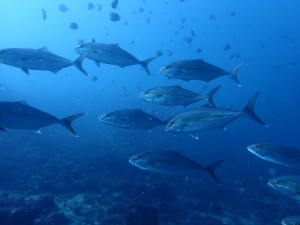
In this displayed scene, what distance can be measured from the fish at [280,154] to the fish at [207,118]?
3.61 feet

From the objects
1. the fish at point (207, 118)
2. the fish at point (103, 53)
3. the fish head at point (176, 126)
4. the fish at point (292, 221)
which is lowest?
the fish at point (292, 221)

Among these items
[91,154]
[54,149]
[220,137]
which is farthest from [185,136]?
[54,149]

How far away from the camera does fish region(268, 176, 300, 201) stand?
391 cm

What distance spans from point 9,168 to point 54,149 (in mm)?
4957


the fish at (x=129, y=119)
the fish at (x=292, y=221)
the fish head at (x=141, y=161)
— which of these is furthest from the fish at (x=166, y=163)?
the fish at (x=292, y=221)

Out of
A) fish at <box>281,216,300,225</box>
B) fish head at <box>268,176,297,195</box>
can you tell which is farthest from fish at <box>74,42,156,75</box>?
fish at <box>281,216,300,225</box>

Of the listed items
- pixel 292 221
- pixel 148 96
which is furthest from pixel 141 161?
pixel 292 221

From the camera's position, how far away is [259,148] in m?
4.43

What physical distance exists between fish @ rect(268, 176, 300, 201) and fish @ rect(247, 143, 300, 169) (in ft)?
1.06

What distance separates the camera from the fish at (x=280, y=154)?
13.8 feet

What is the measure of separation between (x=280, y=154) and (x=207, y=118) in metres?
2.20

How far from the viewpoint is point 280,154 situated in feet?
14.0

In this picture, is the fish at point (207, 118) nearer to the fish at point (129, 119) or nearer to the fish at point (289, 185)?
the fish at point (129, 119)

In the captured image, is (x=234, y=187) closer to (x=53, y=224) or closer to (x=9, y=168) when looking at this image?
(x=53, y=224)
